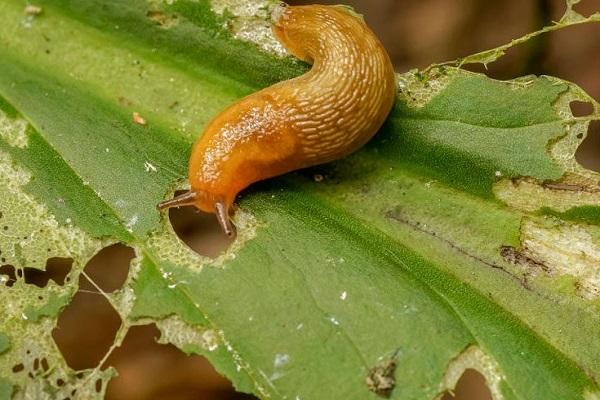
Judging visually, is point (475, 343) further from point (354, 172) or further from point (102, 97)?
point (102, 97)

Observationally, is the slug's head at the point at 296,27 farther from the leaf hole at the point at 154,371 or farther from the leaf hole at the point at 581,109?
the leaf hole at the point at 154,371

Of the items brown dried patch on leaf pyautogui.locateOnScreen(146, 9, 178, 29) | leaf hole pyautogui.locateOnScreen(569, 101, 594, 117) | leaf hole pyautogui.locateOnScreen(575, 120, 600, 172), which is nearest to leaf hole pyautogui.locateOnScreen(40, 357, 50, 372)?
brown dried patch on leaf pyautogui.locateOnScreen(146, 9, 178, 29)

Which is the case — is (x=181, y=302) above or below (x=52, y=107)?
below

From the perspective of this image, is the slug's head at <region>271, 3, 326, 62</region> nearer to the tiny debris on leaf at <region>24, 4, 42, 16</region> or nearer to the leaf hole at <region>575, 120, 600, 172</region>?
the tiny debris on leaf at <region>24, 4, 42, 16</region>

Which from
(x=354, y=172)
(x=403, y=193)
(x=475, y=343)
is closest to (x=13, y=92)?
(x=354, y=172)

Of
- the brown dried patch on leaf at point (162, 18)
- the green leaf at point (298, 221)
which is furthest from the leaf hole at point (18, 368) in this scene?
the brown dried patch on leaf at point (162, 18)

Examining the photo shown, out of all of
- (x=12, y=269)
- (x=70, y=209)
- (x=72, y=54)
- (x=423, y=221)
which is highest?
(x=72, y=54)
